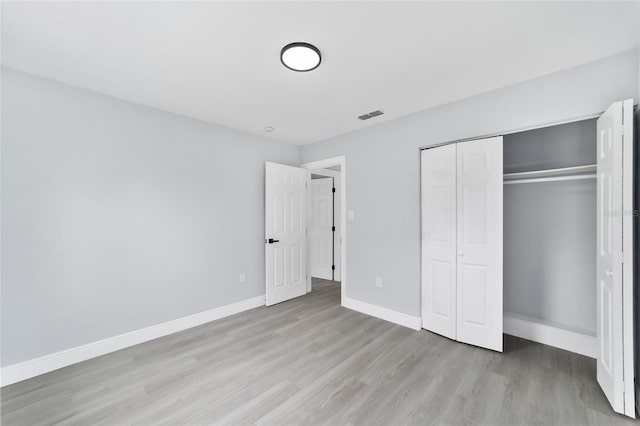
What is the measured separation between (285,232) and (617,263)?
11.5ft

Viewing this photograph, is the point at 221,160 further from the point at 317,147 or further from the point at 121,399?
the point at 121,399

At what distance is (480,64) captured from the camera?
210 cm

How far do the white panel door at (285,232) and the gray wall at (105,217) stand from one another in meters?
0.44

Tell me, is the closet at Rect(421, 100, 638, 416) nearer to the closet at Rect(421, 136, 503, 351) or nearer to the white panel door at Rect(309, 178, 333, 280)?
the closet at Rect(421, 136, 503, 351)

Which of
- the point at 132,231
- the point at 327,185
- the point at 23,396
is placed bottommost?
the point at 23,396

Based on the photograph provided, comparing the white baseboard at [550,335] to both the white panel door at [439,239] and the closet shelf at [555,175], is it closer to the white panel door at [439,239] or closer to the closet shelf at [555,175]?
the white panel door at [439,239]

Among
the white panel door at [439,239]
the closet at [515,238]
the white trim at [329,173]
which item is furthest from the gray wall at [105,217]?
the closet at [515,238]

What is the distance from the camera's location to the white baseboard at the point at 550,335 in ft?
7.84

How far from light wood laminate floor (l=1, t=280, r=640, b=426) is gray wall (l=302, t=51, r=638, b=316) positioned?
0.83 m

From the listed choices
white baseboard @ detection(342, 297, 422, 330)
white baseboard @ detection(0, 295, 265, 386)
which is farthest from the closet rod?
white baseboard @ detection(0, 295, 265, 386)

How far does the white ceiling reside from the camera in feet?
5.08

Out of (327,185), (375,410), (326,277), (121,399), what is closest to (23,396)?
(121,399)

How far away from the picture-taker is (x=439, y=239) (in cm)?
288

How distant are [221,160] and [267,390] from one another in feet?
9.01
